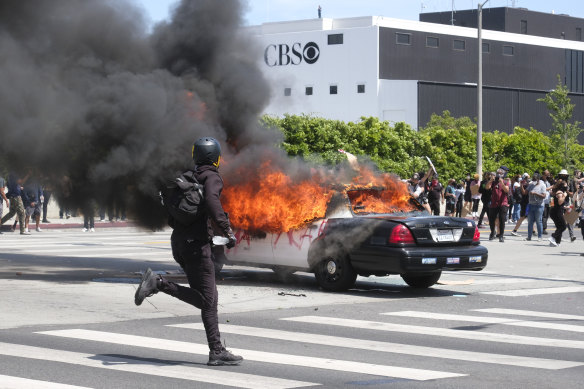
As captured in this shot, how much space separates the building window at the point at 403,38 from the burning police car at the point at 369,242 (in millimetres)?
73817

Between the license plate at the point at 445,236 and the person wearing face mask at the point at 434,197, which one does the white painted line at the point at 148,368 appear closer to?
the license plate at the point at 445,236

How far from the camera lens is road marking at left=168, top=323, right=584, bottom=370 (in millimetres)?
8102

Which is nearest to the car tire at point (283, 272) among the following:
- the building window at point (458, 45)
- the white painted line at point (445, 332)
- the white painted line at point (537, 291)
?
the white painted line at point (445, 332)

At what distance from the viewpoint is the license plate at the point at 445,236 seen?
41.5 ft

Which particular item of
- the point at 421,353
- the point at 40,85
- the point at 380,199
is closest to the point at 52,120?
the point at 40,85

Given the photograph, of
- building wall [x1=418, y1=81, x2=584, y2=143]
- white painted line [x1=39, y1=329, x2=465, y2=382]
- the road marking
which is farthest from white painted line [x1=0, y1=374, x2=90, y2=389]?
building wall [x1=418, y1=81, x2=584, y2=143]

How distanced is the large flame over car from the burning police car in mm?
17

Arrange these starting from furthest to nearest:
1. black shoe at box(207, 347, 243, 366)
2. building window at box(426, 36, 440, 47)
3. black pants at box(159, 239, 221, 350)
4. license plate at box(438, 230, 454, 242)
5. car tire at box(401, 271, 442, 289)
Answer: building window at box(426, 36, 440, 47)
car tire at box(401, 271, 442, 289)
license plate at box(438, 230, 454, 242)
black pants at box(159, 239, 221, 350)
black shoe at box(207, 347, 243, 366)

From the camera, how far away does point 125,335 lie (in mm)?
9375

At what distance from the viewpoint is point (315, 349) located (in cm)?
868

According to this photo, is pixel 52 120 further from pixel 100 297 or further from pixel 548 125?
pixel 548 125

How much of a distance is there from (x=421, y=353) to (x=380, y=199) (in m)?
5.03

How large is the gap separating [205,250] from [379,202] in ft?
18.8

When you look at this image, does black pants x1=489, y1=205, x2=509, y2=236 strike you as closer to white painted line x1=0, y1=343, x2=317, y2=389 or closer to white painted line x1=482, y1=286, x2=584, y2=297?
white painted line x1=482, y1=286, x2=584, y2=297
